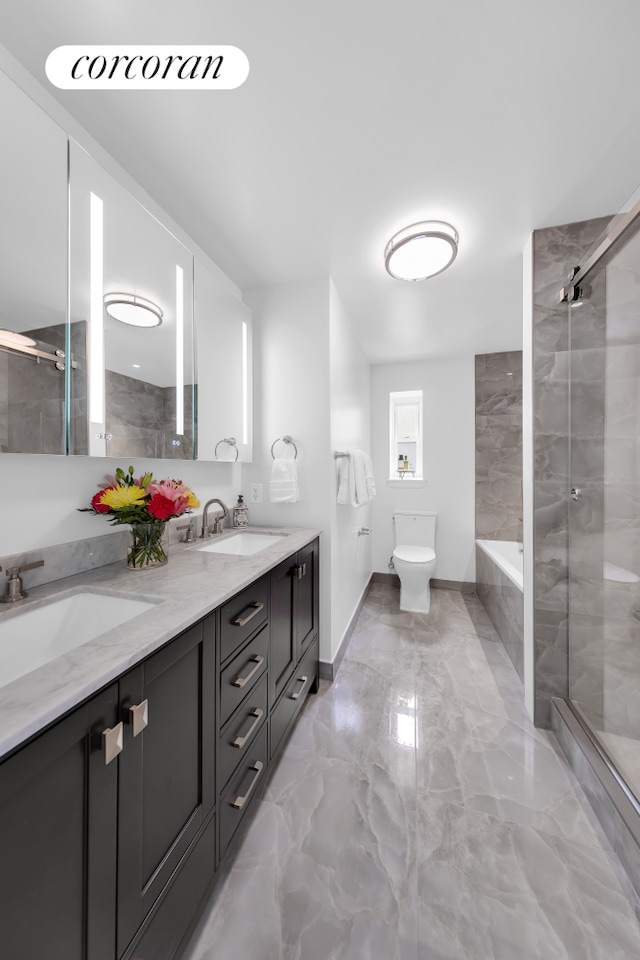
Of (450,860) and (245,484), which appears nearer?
(450,860)

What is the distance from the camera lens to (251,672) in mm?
1133

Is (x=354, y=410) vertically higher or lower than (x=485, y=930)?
higher

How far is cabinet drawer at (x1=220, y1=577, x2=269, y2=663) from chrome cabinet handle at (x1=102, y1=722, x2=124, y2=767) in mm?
348

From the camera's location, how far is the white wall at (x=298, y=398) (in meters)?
1.97

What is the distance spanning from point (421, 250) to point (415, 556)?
2.25 m

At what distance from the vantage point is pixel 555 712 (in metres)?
1.58

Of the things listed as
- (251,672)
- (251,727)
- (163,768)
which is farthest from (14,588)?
(251,727)

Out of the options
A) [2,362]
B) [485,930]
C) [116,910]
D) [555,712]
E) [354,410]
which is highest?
[354,410]

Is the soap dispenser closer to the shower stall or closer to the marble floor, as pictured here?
the marble floor

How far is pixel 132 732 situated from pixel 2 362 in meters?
0.97

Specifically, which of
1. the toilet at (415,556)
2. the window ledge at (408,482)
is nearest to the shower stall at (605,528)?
the toilet at (415,556)

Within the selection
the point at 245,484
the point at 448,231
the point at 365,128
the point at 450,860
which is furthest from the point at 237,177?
the point at 450,860

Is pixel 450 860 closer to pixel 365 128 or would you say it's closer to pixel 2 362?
pixel 2 362

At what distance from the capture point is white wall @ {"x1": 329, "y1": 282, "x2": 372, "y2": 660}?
204 cm
